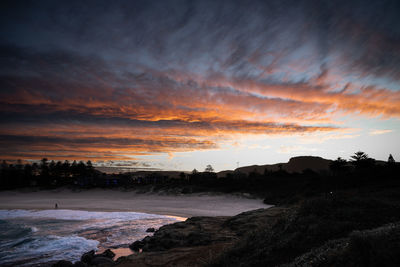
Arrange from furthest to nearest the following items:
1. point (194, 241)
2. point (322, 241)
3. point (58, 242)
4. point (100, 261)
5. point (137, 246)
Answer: point (58, 242) → point (137, 246) → point (194, 241) → point (100, 261) → point (322, 241)

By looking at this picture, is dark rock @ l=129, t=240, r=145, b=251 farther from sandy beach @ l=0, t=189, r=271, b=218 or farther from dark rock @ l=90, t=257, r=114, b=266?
sandy beach @ l=0, t=189, r=271, b=218

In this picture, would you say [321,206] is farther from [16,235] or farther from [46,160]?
[46,160]

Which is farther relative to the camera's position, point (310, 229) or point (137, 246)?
point (137, 246)

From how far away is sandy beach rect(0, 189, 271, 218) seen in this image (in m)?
35.3

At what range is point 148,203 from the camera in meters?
47.5

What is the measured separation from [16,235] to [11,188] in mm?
90745

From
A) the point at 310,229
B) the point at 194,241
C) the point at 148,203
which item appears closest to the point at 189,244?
the point at 194,241

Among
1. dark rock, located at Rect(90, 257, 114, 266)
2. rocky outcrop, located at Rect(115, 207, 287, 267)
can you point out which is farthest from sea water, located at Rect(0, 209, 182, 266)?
rocky outcrop, located at Rect(115, 207, 287, 267)

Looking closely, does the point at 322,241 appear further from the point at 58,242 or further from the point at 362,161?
the point at 362,161

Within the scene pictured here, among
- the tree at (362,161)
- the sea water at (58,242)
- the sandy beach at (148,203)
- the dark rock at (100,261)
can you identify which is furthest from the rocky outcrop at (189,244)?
the tree at (362,161)

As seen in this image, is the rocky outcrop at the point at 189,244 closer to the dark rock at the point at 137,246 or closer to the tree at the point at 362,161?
the dark rock at the point at 137,246

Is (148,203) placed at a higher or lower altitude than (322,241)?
lower

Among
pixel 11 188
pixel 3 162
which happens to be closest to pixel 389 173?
pixel 11 188

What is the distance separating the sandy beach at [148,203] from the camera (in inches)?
1389
